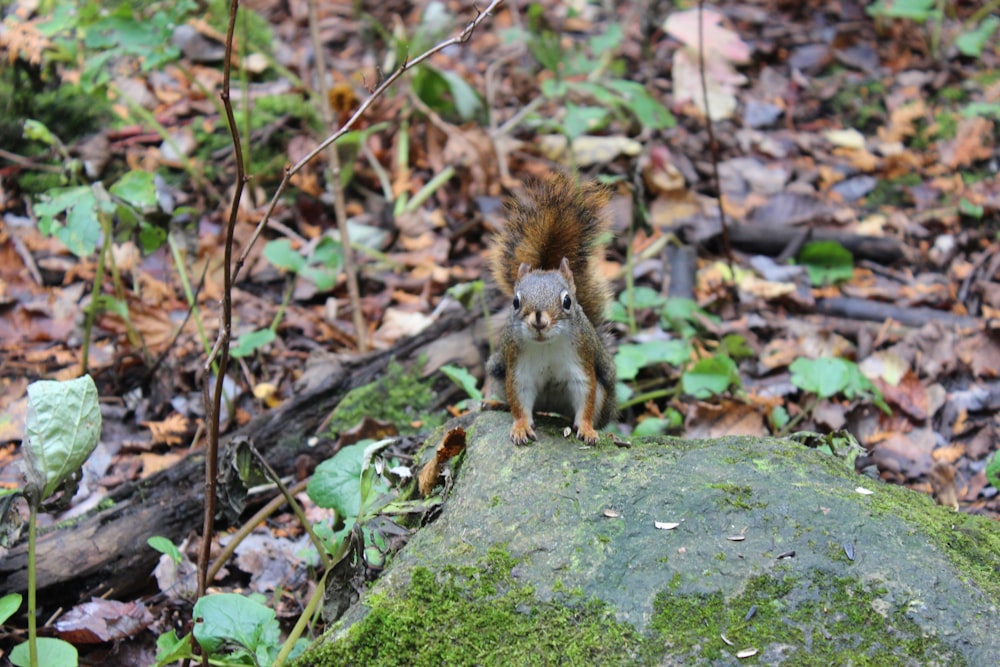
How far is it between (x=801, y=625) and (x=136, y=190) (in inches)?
112

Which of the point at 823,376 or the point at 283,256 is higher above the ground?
the point at 283,256

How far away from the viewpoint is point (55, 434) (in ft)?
6.96

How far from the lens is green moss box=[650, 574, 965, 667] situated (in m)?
1.80

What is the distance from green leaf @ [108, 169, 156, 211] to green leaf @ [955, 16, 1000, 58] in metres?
5.93

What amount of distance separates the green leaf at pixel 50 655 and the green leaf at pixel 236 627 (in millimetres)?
308

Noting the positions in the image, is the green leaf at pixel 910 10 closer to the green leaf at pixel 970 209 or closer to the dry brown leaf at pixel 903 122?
the dry brown leaf at pixel 903 122

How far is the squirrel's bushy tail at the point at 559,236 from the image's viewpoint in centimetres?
316

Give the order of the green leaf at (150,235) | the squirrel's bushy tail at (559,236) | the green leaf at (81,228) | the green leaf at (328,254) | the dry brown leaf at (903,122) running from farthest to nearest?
the dry brown leaf at (903,122) → the green leaf at (328,254) → the green leaf at (150,235) → the green leaf at (81,228) → the squirrel's bushy tail at (559,236)

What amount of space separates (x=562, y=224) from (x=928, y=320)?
2.43m

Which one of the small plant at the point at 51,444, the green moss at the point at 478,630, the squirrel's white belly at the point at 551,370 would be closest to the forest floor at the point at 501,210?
the small plant at the point at 51,444

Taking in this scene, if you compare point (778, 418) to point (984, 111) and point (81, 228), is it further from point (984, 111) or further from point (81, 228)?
point (984, 111)

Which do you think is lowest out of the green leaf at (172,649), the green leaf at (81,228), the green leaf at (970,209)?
the green leaf at (970,209)

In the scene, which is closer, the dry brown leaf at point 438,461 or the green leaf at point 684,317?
the dry brown leaf at point 438,461

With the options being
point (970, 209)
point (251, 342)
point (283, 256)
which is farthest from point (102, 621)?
point (970, 209)
